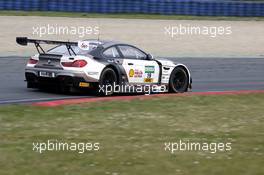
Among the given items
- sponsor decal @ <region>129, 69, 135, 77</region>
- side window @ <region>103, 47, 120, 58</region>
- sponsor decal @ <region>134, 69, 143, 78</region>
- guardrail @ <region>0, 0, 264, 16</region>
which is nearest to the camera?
side window @ <region>103, 47, 120, 58</region>

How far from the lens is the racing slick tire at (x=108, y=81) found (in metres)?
13.4

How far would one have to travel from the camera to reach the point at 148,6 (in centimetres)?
3506

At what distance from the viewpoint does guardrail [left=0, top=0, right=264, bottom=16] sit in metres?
32.8

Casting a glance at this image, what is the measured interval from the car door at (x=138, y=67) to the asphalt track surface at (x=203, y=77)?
1.04 metres

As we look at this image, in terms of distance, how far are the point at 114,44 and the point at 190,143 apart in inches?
219

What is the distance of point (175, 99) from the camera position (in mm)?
13055

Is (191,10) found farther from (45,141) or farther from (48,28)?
(45,141)

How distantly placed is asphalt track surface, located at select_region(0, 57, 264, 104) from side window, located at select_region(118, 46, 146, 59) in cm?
120

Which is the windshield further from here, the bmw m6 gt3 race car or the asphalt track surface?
the asphalt track surface

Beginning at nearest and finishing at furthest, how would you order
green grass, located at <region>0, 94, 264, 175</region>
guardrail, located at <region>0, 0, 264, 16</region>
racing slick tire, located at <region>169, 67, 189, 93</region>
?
green grass, located at <region>0, 94, 264, 175</region> → racing slick tire, located at <region>169, 67, 189, 93</region> → guardrail, located at <region>0, 0, 264, 16</region>

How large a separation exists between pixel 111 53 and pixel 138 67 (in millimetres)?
688

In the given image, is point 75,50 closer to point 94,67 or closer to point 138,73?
point 94,67

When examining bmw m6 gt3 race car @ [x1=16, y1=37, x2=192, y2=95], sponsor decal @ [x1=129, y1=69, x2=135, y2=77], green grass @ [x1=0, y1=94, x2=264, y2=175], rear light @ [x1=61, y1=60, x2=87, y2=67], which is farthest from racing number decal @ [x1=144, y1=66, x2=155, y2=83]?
rear light @ [x1=61, y1=60, x2=87, y2=67]

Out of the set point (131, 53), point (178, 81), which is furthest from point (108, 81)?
point (178, 81)
